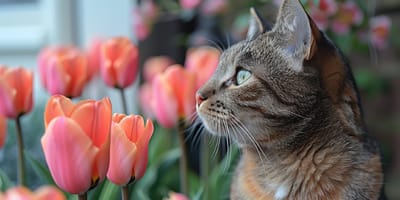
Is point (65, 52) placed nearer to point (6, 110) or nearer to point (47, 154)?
point (6, 110)

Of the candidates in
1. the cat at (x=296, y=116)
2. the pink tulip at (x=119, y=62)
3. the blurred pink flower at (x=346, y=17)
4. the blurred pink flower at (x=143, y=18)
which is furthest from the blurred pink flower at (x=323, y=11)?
the blurred pink flower at (x=143, y=18)

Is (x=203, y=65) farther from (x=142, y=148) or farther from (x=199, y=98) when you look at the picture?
(x=142, y=148)

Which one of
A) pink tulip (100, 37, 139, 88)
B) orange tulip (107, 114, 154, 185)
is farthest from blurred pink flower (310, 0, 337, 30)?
orange tulip (107, 114, 154, 185)

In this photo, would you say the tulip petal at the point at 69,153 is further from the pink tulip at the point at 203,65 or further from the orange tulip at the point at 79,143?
the pink tulip at the point at 203,65

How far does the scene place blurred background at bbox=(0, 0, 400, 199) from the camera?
119 centimetres

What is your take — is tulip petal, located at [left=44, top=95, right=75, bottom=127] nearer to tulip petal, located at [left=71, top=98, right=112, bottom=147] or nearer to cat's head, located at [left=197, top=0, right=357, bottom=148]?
tulip petal, located at [left=71, top=98, right=112, bottom=147]

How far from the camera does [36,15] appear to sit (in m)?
1.71

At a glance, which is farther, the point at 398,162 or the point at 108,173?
the point at 398,162

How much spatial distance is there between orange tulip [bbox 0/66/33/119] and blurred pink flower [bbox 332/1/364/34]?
49 cm

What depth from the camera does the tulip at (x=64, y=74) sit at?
0.78 m

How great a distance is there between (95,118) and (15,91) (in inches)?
9.1

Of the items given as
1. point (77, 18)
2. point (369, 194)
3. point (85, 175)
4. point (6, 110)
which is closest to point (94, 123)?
point (85, 175)

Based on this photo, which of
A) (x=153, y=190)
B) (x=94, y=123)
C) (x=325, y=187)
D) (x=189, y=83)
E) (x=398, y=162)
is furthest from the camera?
(x=398, y=162)

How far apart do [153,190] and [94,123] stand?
43 centimetres
